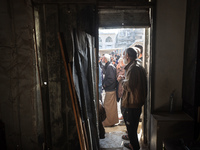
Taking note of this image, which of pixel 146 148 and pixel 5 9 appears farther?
pixel 146 148

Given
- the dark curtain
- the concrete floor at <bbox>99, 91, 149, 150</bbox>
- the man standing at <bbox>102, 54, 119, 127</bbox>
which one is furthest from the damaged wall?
the man standing at <bbox>102, 54, 119, 127</bbox>

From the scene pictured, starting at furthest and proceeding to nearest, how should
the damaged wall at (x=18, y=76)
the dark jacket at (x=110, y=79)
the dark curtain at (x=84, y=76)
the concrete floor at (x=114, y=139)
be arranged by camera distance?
the dark jacket at (x=110, y=79) → the concrete floor at (x=114, y=139) → the damaged wall at (x=18, y=76) → the dark curtain at (x=84, y=76)

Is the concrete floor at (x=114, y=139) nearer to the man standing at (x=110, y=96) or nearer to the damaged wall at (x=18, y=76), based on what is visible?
the man standing at (x=110, y=96)

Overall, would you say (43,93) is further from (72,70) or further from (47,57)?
(72,70)

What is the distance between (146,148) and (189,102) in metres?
1.40

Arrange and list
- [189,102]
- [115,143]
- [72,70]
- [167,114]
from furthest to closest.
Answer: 1. [115,143]
2. [167,114]
3. [189,102]
4. [72,70]

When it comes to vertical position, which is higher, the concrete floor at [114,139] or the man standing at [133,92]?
the man standing at [133,92]

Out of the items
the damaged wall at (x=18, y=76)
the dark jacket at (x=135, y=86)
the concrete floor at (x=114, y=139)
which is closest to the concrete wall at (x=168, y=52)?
the dark jacket at (x=135, y=86)

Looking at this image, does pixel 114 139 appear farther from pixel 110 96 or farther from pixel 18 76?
pixel 18 76

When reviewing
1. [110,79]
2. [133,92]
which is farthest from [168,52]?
[110,79]

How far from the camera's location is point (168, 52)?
298 cm

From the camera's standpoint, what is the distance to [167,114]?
9.57 feet

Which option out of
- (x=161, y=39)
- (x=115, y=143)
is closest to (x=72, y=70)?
(x=161, y=39)

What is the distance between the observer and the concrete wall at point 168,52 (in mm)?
2883
